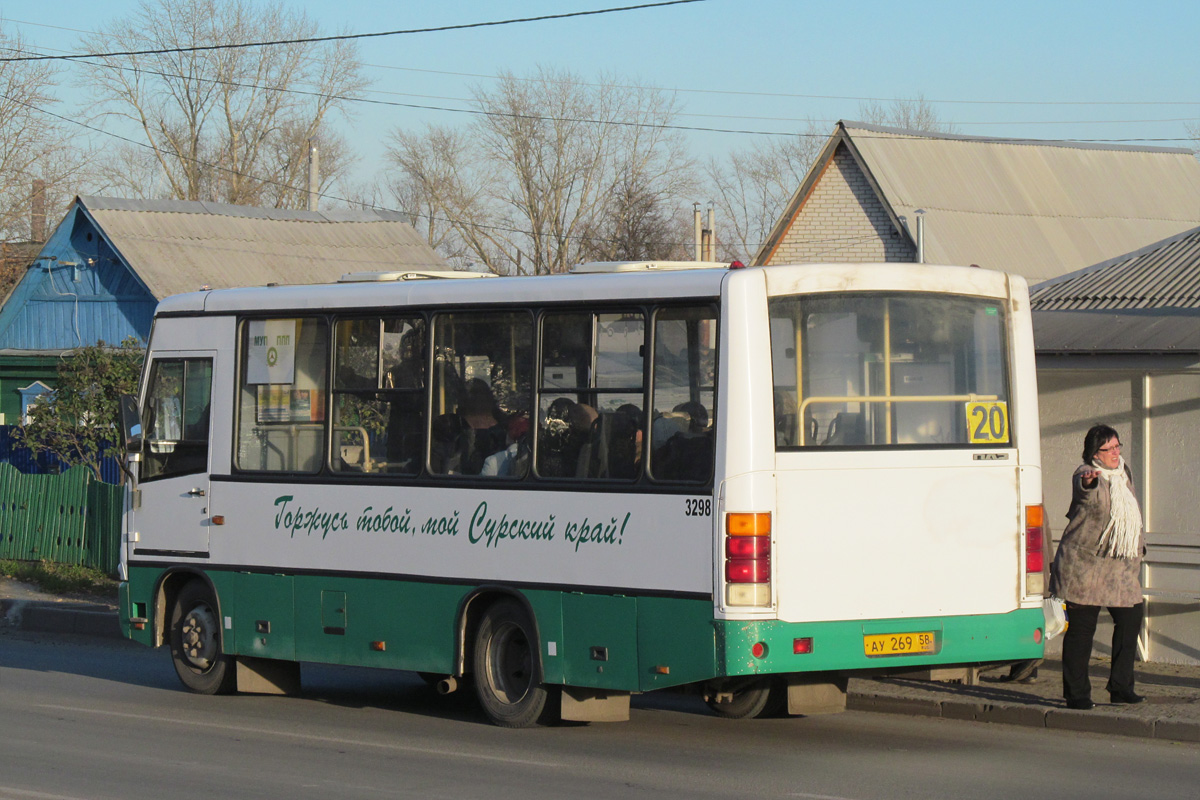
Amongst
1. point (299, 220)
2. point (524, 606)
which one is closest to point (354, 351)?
point (524, 606)

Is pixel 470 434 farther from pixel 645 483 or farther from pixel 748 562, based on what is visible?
pixel 748 562

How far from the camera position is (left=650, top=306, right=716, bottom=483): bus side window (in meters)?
8.70

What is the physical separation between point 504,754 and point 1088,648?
3.85 meters

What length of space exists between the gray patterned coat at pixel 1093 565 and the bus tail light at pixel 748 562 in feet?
9.34

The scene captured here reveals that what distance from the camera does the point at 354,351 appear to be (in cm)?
1066

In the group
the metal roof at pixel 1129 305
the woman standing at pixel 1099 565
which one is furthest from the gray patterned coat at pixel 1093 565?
the metal roof at pixel 1129 305

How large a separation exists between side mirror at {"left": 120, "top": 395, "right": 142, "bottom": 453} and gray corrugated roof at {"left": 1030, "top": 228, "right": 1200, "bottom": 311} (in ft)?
23.2

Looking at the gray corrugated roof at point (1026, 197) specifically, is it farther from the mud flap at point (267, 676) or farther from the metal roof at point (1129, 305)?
the mud flap at point (267, 676)

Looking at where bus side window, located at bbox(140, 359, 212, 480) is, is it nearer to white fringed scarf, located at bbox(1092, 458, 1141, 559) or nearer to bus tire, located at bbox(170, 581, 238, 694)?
bus tire, located at bbox(170, 581, 238, 694)

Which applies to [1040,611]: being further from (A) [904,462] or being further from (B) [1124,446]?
(B) [1124,446]

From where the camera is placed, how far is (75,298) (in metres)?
33.0

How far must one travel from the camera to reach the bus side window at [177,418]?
11.6 metres

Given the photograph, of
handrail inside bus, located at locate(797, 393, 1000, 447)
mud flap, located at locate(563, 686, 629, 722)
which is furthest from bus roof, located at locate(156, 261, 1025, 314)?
mud flap, located at locate(563, 686, 629, 722)

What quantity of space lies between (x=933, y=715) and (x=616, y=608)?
9.18ft
